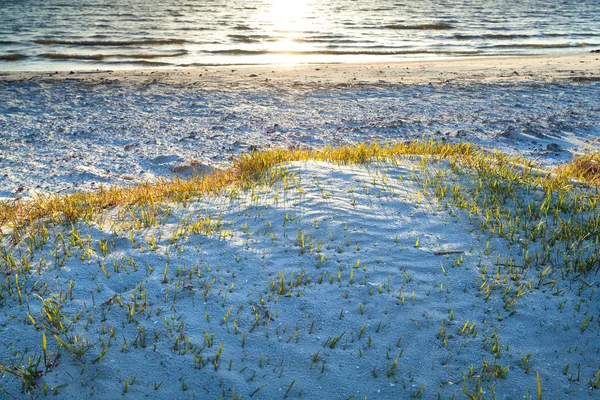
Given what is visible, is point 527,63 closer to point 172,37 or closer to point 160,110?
point 160,110

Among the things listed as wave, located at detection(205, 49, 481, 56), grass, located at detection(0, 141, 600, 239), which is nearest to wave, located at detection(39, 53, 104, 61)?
wave, located at detection(205, 49, 481, 56)

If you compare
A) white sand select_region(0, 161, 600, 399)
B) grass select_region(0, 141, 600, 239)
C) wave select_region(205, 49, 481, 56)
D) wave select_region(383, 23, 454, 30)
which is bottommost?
white sand select_region(0, 161, 600, 399)

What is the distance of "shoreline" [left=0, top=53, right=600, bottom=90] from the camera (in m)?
13.0

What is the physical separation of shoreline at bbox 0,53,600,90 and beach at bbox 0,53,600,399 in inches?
219

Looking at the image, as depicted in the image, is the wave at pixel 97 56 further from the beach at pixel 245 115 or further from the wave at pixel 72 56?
the beach at pixel 245 115

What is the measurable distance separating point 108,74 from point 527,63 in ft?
Answer: 42.4

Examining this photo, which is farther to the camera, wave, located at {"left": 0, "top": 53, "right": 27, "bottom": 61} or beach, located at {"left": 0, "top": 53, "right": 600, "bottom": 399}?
wave, located at {"left": 0, "top": 53, "right": 27, "bottom": 61}

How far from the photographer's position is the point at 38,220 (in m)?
4.70

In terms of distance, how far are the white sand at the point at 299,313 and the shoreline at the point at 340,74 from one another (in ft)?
28.3

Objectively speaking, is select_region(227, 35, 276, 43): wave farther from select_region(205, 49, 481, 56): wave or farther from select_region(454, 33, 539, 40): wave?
select_region(454, 33, 539, 40): wave

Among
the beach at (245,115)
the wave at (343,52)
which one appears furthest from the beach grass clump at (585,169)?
the wave at (343,52)

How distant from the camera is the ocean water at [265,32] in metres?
18.1

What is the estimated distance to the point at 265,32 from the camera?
24.1m

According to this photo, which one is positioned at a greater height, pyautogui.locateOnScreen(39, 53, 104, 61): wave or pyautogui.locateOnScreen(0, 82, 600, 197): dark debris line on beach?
pyautogui.locateOnScreen(39, 53, 104, 61): wave
